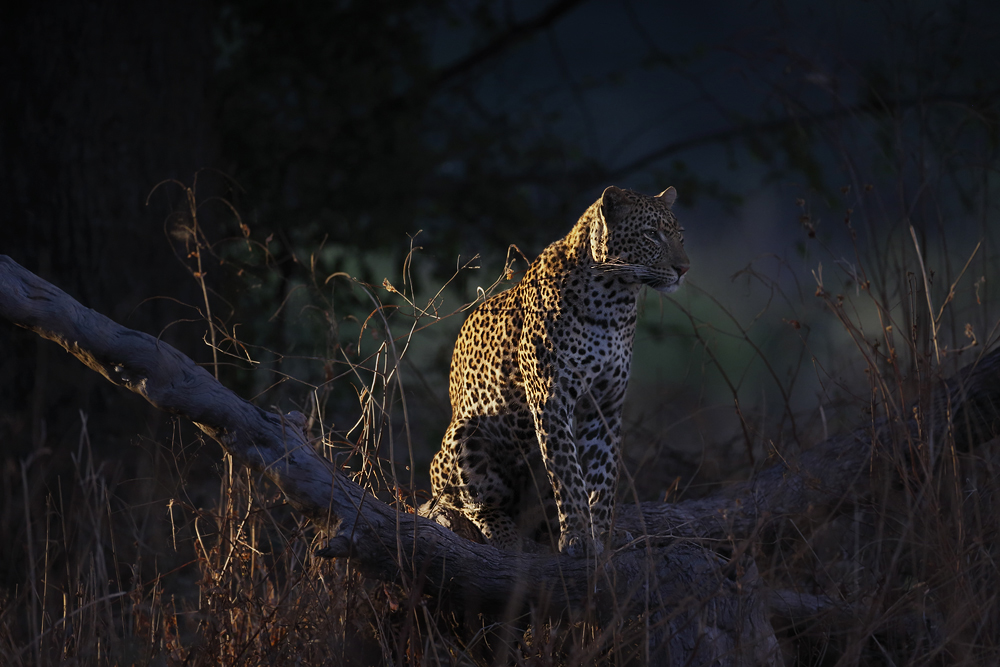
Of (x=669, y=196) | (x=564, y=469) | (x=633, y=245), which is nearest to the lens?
(x=564, y=469)

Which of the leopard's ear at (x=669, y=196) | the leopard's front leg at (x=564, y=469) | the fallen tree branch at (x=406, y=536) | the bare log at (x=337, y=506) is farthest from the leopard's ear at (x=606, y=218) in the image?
the bare log at (x=337, y=506)

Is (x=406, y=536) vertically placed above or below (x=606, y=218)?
below

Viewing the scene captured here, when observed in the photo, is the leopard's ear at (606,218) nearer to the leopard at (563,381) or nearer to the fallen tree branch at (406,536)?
the leopard at (563,381)

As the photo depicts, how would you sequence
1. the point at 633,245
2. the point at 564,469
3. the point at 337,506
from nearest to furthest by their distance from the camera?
the point at 337,506, the point at 564,469, the point at 633,245

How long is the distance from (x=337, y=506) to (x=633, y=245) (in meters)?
1.56

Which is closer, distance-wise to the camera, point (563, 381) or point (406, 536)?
point (406, 536)

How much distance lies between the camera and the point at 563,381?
362cm

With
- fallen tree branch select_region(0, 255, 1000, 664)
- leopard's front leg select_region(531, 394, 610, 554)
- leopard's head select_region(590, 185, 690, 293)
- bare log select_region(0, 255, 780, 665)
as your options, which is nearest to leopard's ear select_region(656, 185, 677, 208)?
leopard's head select_region(590, 185, 690, 293)

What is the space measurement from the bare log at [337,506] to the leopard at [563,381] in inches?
15.2

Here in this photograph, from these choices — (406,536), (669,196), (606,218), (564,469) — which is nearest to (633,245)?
(606,218)

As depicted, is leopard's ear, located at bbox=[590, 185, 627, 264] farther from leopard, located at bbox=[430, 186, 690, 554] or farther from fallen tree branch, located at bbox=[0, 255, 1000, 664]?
fallen tree branch, located at bbox=[0, 255, 1000, 664]

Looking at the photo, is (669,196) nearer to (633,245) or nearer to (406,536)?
(633,245)

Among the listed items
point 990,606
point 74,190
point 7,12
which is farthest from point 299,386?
point 990,606

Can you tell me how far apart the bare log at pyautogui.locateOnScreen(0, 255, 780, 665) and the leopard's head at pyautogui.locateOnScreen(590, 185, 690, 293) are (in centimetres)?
112
